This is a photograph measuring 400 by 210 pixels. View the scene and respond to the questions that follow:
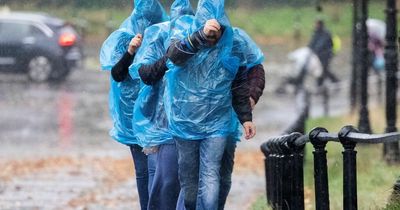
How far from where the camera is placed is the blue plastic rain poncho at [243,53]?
24.8ft

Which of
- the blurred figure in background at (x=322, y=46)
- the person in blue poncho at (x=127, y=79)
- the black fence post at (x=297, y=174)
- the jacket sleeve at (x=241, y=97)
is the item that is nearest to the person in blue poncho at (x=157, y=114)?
the person in blue poncho at (x=127, y=79)

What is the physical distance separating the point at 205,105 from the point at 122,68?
1.06 meters

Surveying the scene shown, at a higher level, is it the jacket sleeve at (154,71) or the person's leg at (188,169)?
the jacket sleeve at (154,71)

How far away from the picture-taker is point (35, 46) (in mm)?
29219

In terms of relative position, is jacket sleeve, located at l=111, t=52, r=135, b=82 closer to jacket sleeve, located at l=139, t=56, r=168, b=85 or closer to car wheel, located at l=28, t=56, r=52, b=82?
jacket sleeve, located at l=139, t=56, r=168, b=85

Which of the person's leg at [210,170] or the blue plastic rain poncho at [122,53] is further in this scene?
the blue plastic rain poncho at [122,53]

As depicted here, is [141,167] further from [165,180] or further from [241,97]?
[241,97]

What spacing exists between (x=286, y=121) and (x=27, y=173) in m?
9.54

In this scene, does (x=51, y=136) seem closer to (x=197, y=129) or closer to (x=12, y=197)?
(x=12, y=197)

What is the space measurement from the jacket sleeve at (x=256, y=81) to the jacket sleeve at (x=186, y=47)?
1.73 ft

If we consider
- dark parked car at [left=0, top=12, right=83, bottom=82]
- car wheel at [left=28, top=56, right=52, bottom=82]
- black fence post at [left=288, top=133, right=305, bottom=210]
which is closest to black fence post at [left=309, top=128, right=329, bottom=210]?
black fence post at [left=288, top=133, right=305, bottom=210]

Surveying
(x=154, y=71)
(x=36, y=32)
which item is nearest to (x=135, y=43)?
(x=154, y=71)

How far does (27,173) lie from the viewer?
1469cm

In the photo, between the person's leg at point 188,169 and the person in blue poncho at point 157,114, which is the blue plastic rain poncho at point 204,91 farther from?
the person in blue poncho at point 157,114
